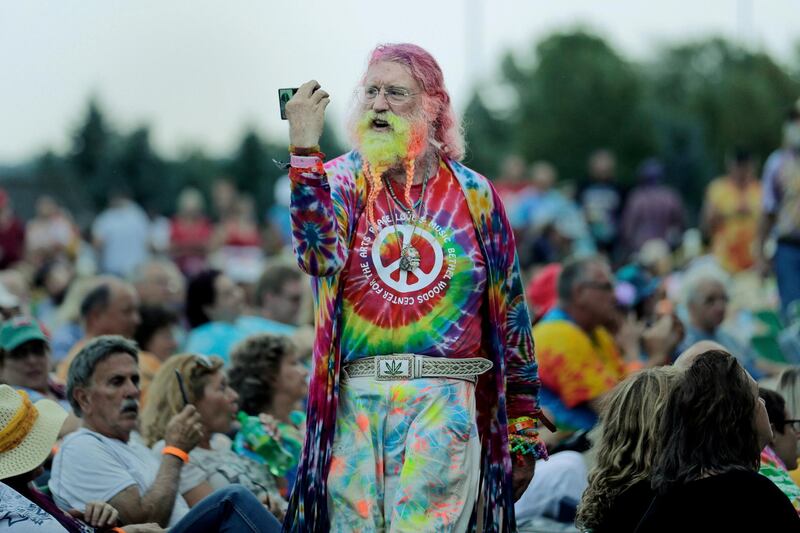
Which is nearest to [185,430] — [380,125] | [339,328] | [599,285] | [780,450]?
[339,328]

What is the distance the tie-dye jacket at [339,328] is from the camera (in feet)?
16.0

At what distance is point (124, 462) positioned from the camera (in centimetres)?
646

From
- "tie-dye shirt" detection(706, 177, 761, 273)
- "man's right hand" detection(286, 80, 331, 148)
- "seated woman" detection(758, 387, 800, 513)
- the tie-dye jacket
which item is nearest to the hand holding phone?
"man's right hand" detection(286, 80, 331, 148)

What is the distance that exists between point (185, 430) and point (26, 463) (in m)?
0.98

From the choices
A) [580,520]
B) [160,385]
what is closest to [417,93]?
[580,520]

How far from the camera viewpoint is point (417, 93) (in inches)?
207

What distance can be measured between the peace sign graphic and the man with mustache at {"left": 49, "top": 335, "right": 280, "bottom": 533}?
57.9 inches

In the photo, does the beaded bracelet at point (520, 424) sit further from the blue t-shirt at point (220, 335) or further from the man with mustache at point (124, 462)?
the blue t-shirt at point (220, 335)

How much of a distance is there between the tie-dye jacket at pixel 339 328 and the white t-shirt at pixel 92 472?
4.89 feet

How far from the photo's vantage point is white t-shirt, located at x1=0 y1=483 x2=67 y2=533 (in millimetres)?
5320

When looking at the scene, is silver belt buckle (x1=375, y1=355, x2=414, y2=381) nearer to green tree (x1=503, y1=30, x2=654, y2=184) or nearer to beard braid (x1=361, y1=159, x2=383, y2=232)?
beard braid (x1=361, y1=159, x2=383, y2=232)

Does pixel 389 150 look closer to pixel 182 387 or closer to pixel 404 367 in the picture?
pixel 404 367

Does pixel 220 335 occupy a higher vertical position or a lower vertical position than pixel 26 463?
higher

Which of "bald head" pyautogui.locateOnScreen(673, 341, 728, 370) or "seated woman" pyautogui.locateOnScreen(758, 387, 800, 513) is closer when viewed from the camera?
"bald head" pyautogui.locateOnScreen(673, 341, 728, 370)
